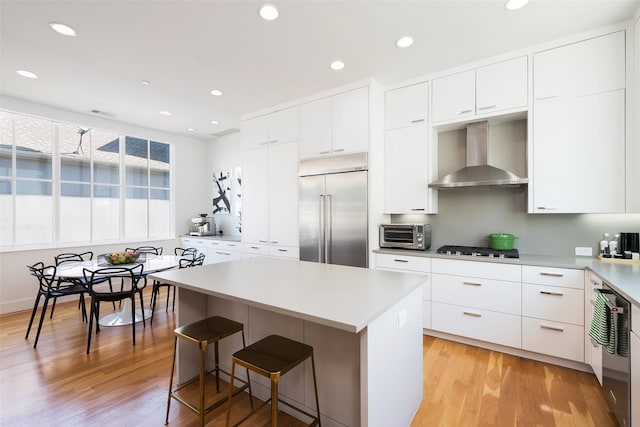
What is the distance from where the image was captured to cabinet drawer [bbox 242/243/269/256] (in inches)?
169

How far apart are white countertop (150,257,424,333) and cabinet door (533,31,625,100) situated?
7.28 ft

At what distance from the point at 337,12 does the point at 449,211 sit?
2.40 meters

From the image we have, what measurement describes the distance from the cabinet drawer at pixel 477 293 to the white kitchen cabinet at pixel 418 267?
72 millimetres

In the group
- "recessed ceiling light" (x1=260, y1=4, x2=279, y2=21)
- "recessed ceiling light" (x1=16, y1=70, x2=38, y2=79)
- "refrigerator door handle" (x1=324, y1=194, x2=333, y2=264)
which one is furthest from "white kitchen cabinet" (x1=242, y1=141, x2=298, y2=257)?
"recessed ceiling light" (x1=16, y1=70, x2=38, y2=79)

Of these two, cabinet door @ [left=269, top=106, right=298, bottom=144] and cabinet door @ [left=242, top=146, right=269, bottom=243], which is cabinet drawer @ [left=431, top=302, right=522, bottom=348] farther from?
cabinet door @ [left=269, top=106, right=298, bottom=144]

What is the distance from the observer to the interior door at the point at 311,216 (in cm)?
366

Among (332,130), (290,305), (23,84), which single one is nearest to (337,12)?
(332,130)

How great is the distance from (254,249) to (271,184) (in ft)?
3.40

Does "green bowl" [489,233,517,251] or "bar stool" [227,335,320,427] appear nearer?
"bar stool" [227,335,320,427]

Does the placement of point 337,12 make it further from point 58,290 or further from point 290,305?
point 58,290

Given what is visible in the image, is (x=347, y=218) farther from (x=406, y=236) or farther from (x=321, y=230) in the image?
(x=406, y=236)

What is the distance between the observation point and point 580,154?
2533 mm

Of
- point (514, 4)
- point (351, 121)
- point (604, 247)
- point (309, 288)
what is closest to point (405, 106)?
point (351, 121)

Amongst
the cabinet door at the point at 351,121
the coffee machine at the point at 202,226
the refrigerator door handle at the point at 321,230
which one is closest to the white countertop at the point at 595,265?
the refrigerator door handle at the point at 321,230
